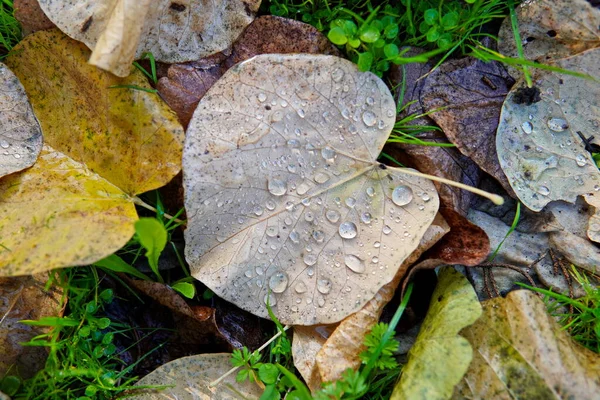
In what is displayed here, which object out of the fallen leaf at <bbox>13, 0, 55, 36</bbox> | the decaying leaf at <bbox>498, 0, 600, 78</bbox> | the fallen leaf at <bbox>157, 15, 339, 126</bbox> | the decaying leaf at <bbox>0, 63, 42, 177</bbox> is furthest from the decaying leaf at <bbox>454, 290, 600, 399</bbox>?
the fallen leaf at <bbox>13, 0, 55, 36</bbox>

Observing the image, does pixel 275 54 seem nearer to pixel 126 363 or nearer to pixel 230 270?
pixel 230 270

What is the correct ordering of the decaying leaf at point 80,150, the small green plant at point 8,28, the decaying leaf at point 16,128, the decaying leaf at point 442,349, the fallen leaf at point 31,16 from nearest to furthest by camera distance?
the decaying leaf at point 442,349
the decaying leaf at point 80,150
the decaying leaf at point 16,128
the fallen leaf at point 31,16
the small green plant at point 8,28

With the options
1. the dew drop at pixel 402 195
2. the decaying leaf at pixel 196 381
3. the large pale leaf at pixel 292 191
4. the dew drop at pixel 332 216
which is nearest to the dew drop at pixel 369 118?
the large pale leaf at pixel 292 191

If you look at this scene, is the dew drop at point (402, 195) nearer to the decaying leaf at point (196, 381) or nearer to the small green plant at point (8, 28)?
the decaying leaf at point (196, 381)

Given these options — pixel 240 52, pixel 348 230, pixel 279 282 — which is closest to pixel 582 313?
pixel 348 230

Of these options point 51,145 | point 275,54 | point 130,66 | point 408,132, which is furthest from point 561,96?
point 51,145

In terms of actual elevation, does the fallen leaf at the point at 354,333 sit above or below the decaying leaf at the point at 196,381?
above

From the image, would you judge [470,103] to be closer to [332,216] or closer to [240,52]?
[332,216]
